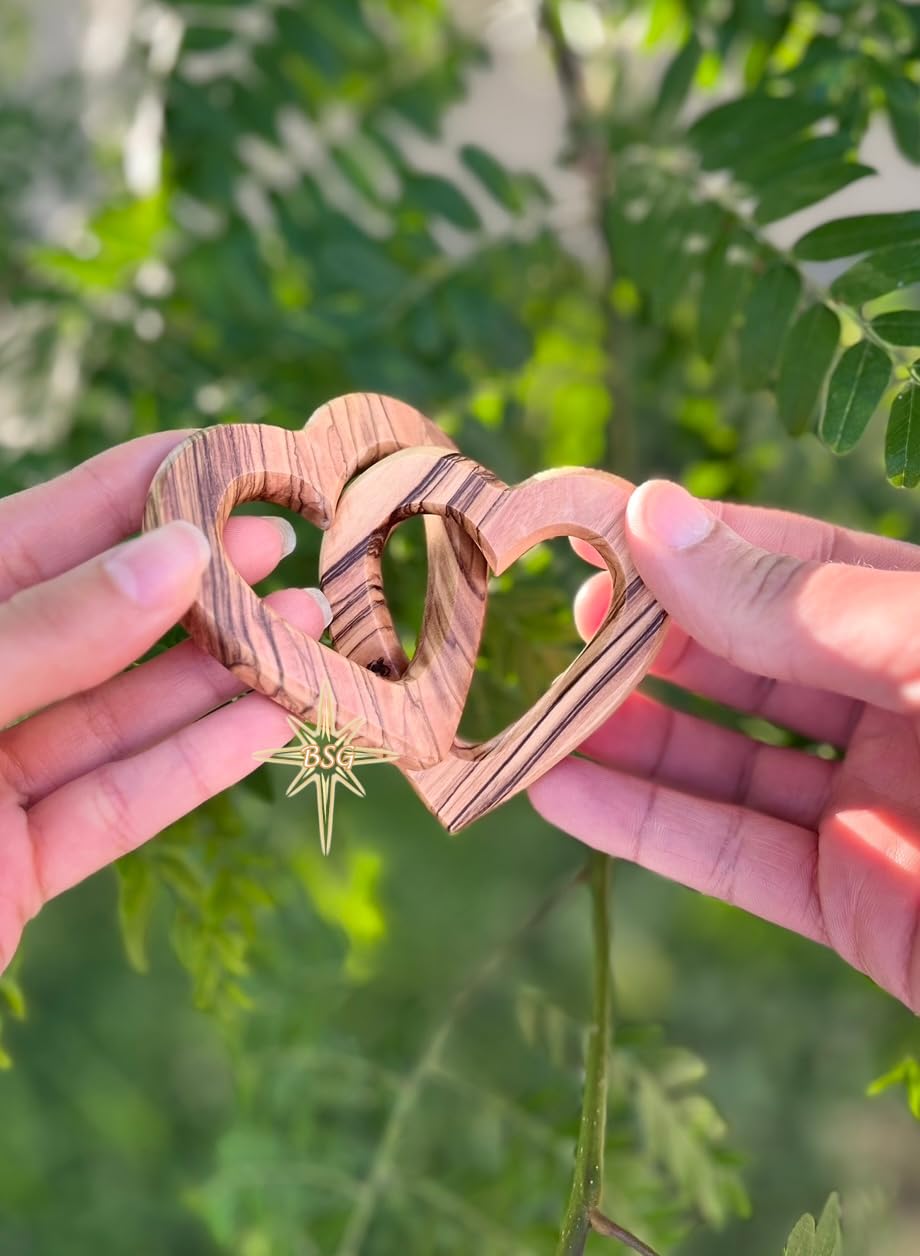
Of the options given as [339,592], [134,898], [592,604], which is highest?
[339,592]

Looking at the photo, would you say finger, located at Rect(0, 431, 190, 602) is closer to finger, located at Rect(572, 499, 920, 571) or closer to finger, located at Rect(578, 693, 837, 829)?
finger, located at Rect(572, 499, 920, 571)

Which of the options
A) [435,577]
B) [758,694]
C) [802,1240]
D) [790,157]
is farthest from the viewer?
[758,694]

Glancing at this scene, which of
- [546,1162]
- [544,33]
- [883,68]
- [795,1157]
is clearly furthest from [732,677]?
[795,1157]

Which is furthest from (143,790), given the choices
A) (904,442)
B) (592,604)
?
(904,442)

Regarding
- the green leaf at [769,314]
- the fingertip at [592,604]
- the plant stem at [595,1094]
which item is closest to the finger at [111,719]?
the fingertip at [592,604]

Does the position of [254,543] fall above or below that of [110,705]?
above

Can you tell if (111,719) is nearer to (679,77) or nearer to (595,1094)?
(595,1094)

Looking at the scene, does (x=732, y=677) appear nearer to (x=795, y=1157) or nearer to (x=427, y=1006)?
(x=427, y=1006)

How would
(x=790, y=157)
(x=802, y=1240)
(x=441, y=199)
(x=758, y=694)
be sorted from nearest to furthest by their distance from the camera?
1. (x=802, y=1240)
2. (x=790, y=157)
3. (x=758, y=694)
4. (x=441, y=199)
